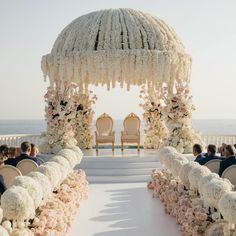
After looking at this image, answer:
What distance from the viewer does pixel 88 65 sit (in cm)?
1297

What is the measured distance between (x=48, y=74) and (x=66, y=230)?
25.1 feet

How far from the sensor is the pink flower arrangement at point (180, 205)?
5.64m

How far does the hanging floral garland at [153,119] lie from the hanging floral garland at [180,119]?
185 centimetres

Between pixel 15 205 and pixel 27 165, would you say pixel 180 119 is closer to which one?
pixel 27 165

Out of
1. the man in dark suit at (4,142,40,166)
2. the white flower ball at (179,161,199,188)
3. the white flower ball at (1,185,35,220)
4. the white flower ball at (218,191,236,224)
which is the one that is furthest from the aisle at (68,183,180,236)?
the white flower ball at (218,191,236,224)

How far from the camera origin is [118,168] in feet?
38.9

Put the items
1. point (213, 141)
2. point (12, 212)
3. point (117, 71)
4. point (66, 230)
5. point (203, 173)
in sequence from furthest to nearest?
1. point (213, 141)
2. point (117, 71)
3. point (66, 230)
4. point (203, 173)
5. point (12, 212)

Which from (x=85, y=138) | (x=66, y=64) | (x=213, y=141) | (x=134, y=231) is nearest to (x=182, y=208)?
(x=134, y=231)

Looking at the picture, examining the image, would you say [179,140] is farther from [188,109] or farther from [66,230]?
[66,230]

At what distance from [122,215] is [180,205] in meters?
1.30

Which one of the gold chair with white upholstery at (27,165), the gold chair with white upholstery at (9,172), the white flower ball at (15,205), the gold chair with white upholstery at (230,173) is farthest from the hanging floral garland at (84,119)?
the white flower ball at (15,205)

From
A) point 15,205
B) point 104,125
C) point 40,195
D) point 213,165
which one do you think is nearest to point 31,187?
point 40,195

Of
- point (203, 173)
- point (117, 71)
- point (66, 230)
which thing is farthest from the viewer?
point (117, 71)

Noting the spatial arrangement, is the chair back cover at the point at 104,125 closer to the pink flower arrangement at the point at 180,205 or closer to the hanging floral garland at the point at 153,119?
the hanging floral garland at the point at 153,119
